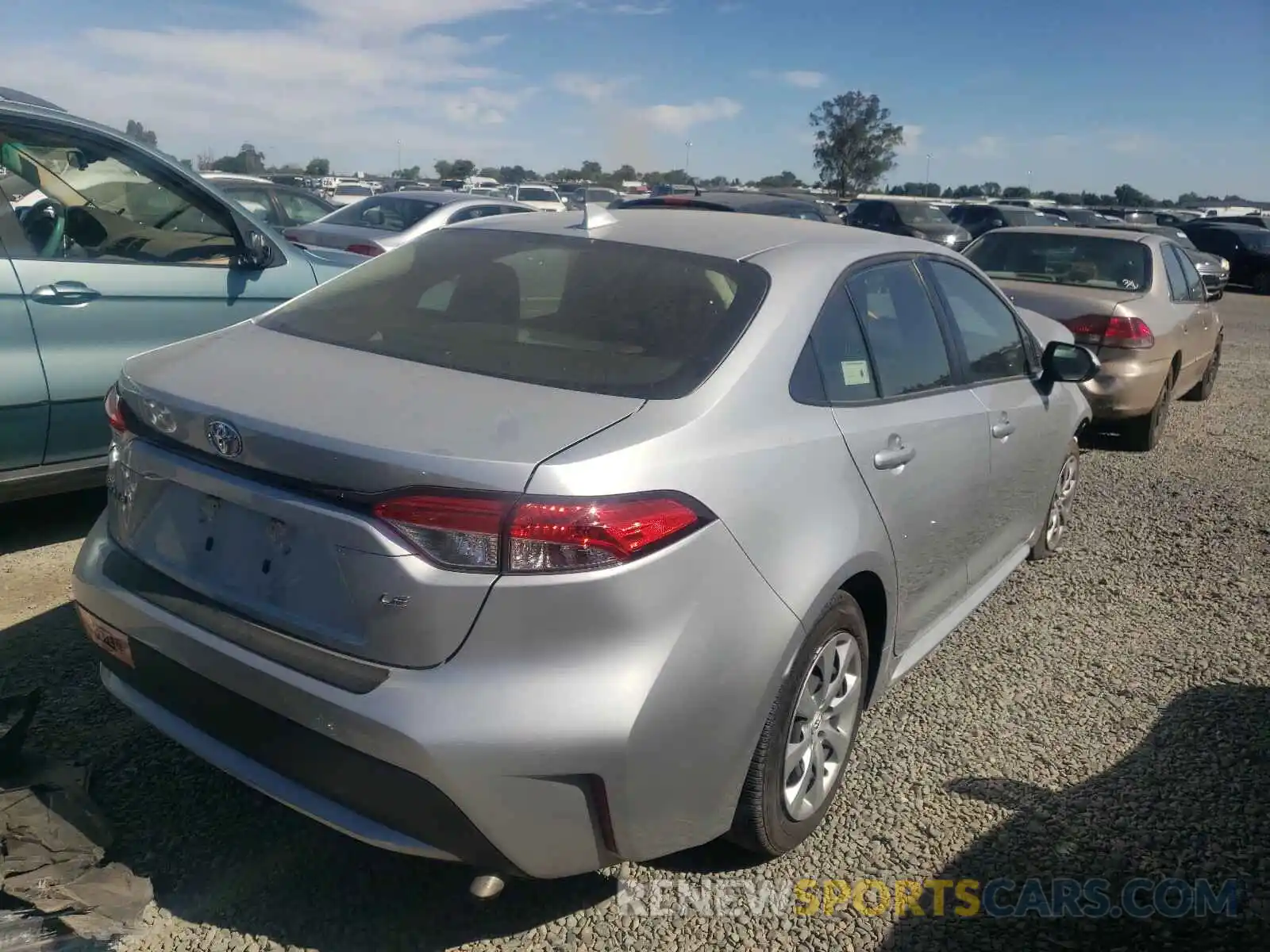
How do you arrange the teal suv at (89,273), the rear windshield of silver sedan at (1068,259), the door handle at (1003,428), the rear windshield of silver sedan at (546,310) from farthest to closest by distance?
1. the rear windshield of silver sedan at (1068,259)
2. the teal suv at (89,273)
3. the door handle at (1003,428)
4. the rear windshield of silver sedan at (546,310)

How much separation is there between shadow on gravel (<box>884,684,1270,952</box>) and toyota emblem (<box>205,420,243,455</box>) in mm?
1908

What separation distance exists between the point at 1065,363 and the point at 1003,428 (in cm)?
72

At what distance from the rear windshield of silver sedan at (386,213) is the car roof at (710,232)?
24.3 feet

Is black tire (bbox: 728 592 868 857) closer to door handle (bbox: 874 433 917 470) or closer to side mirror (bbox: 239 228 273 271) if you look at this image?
door handle (bbox: 874 433 917 470)

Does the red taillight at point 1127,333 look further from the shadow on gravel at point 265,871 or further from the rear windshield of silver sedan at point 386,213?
the rear windshield of silver sedan at point 386,213

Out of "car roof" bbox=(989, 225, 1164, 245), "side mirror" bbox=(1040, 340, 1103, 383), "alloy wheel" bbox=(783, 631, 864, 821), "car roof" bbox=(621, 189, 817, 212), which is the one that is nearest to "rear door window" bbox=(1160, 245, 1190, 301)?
"car roof" bbox=(989, 225, 1164, 245)

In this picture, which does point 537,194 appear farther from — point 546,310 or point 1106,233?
point 546,310

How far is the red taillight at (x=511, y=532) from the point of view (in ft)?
6.65

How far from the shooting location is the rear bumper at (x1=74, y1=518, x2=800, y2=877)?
2.04m

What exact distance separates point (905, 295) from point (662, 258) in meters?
0.94

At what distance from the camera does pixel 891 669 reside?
3170mm

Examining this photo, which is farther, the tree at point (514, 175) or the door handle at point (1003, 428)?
the tree at point (514, 175)

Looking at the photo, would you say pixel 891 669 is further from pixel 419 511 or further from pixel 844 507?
pixel 419 511

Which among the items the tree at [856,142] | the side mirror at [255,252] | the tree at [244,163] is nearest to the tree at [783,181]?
the tree at [856,142]
